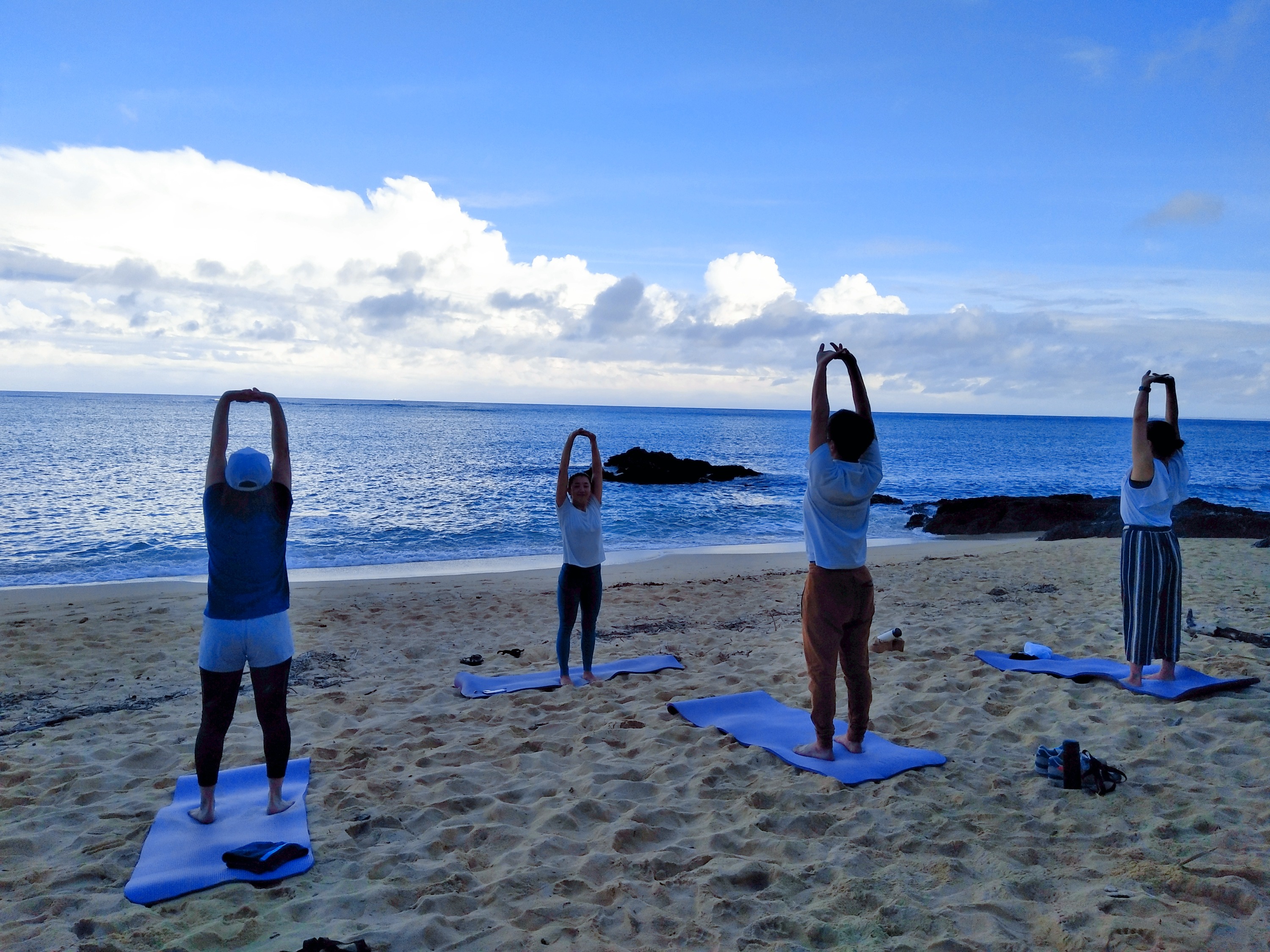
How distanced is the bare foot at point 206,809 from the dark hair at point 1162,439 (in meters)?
6.52

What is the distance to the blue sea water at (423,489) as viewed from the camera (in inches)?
679

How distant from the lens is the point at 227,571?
11.8 ft

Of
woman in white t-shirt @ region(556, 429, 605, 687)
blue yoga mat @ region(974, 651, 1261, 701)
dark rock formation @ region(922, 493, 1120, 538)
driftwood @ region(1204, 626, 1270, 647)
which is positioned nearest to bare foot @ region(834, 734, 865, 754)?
woman in white t-shirt @ region(556, 429, 605, 687)

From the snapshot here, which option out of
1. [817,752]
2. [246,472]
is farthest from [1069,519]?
[246,472]

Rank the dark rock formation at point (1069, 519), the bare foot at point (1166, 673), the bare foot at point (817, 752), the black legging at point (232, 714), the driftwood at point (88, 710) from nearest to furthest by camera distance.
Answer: the black legging at point (232, 714) → the bare foot at point (817, 752) → the driftwood at point (88, 710) → the bare foot at point (1166, 673) → the dark rock formation at point (1069, 519)

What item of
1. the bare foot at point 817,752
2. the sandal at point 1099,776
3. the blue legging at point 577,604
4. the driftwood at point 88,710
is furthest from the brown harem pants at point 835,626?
the driftwood at point 88,710

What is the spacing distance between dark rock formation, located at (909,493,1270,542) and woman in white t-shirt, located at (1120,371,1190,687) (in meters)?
12.9

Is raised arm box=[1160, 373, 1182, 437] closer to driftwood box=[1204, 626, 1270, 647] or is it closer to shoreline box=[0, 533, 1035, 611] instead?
driftwood box=[1204, 626, 1270, 647]

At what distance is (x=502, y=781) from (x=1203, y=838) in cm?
359

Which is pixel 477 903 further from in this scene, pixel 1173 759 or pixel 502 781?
pixel 1173 759

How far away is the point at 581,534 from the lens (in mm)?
6344

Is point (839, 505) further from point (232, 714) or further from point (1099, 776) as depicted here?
point (232, 714)

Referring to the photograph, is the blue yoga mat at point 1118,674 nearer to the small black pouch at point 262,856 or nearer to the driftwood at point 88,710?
the small black pouch at point 262,856

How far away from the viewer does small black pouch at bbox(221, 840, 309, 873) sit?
Result: 11.3 feet
